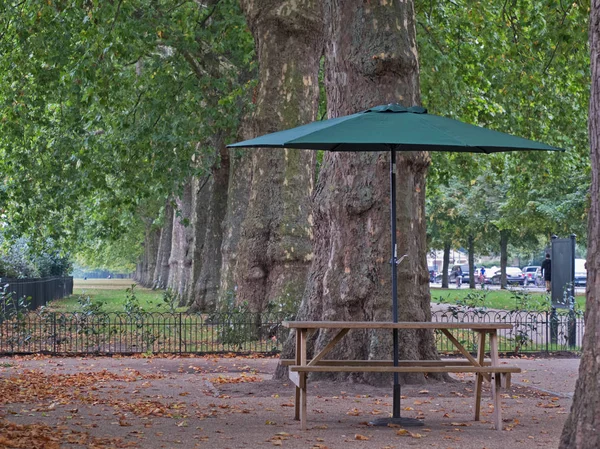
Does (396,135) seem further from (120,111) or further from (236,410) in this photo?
(120,111)

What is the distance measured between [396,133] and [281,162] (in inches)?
415

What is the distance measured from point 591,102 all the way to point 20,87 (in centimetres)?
1573

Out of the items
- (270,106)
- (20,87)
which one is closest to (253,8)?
(270,106)

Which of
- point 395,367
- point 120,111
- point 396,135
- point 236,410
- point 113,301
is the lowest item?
point 113,301

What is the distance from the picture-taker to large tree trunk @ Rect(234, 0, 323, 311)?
1789cm

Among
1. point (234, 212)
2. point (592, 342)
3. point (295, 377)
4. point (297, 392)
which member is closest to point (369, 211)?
point (297, 392)

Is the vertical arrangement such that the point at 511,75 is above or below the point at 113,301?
above

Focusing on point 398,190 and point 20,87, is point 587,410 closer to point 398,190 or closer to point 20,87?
point 398,190

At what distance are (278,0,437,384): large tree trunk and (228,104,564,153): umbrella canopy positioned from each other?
2.27 metres

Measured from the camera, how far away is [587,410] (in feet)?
18.1

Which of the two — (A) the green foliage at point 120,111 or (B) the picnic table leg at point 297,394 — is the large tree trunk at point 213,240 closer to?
(A) the green foliage at point 120,111

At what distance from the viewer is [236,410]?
947 centimetres

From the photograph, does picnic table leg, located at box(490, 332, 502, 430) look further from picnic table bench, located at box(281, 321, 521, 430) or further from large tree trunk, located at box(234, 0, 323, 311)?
large tree trunk, located at box(234, 0, 323, 311)

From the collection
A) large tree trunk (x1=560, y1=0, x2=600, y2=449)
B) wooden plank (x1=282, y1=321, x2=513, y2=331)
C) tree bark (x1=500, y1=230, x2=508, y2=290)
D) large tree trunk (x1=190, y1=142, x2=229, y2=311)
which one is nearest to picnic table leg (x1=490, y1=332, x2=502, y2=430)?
wooden plank (x1=282, y1=321, x2=513, y2=331)
